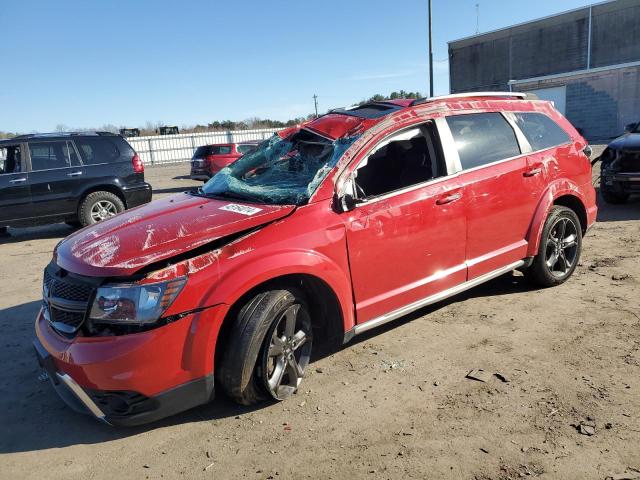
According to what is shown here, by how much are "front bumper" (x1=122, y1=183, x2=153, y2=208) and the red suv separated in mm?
7059

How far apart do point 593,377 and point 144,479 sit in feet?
9.16

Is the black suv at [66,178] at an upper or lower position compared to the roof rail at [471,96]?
lower

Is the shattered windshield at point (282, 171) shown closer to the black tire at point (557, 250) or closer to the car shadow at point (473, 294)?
the car shadow at point (473, 294)

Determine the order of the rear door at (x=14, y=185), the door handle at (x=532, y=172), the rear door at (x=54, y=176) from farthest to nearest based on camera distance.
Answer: the rear door at (x=54, y=176) → the rear door at (x=14, y=185) → the door handle at (x=532, y=172)

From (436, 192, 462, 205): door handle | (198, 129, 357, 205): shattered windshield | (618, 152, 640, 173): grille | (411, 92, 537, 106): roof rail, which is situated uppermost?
(411, 92, 537, 106): roof rail

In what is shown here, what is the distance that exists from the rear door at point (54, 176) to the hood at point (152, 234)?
20.5 feet

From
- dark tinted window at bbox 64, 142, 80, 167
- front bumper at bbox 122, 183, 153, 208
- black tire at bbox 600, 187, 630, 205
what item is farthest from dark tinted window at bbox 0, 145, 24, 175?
black tire at bbox 600, 187, 630, 205

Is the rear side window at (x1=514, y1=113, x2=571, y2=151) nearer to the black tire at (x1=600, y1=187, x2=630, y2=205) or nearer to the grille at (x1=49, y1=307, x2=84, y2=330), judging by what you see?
the grille at (x1=49, y1=307, x2=84, y2=330)

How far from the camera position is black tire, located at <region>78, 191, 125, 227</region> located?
9281mm

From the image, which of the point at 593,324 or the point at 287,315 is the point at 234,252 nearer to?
the point at 287,315

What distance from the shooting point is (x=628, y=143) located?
820 cm

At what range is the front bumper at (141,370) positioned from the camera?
265cm

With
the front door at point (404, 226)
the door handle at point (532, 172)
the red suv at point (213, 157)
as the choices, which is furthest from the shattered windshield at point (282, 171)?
the red suv at point (213, 157)

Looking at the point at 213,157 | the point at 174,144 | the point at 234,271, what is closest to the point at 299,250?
the point at 234,271
